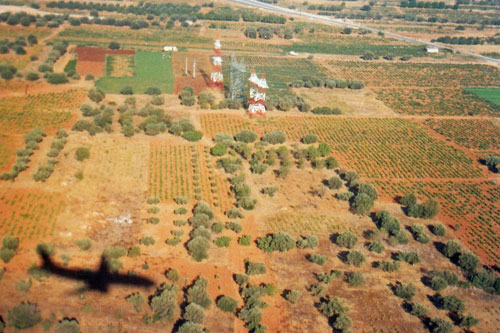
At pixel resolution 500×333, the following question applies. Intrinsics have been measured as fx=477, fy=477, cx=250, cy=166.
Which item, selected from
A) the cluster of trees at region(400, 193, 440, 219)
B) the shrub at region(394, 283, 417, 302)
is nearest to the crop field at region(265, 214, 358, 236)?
the cluster of trees at region(400, 193, 440, 219)

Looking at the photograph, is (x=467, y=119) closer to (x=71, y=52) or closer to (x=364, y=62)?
(x=364, y=62)

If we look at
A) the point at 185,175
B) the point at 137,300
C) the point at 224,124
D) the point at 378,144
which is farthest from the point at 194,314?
the point at 378,144

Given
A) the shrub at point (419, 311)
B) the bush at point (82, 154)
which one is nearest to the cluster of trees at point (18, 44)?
the bush at point (82, 154)

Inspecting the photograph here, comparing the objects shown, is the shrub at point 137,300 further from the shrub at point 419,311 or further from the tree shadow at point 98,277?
the shrub at point 419,311

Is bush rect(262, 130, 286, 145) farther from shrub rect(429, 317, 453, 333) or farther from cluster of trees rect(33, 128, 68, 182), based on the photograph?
shrub rect(429, 317, 453, 333)

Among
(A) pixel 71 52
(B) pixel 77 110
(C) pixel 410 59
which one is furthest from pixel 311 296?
(C) pixel 410 59
